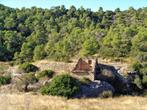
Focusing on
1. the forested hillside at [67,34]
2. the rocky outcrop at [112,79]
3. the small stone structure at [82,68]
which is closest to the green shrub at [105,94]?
the small stone structure at [82,68]

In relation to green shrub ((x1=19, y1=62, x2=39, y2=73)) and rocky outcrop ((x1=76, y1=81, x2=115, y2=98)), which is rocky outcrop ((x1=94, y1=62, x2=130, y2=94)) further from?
green shrub ((x1=19, y1=62, x2=39, y2=73))

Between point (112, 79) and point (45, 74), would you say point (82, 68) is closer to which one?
point (112, 79)

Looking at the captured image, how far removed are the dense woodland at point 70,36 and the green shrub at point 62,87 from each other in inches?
379

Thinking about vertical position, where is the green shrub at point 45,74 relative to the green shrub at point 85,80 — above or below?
above

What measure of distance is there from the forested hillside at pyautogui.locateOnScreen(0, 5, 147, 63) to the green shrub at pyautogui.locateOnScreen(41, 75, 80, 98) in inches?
635

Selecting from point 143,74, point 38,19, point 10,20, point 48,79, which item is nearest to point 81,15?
point 38,19

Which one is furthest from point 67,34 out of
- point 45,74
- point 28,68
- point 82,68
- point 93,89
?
point 93,89

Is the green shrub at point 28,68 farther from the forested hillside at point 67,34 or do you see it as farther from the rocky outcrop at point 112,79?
the forested hillside at point 67,34

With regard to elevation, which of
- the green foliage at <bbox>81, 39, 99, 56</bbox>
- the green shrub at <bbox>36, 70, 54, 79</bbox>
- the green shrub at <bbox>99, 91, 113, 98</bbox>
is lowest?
the green shrub at <bbox>99, 91, 113, 98</bbox>

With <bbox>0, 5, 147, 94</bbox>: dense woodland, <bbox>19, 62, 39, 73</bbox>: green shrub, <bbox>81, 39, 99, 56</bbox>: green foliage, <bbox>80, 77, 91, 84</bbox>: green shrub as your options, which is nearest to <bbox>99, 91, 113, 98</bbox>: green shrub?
<bbox>80, 77, 91, 84</bbox>: green shrub

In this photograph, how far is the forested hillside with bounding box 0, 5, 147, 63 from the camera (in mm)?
57312

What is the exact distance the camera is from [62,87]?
91.5 feet

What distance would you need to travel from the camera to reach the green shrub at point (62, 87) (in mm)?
27547

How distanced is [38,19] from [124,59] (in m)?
30.1
